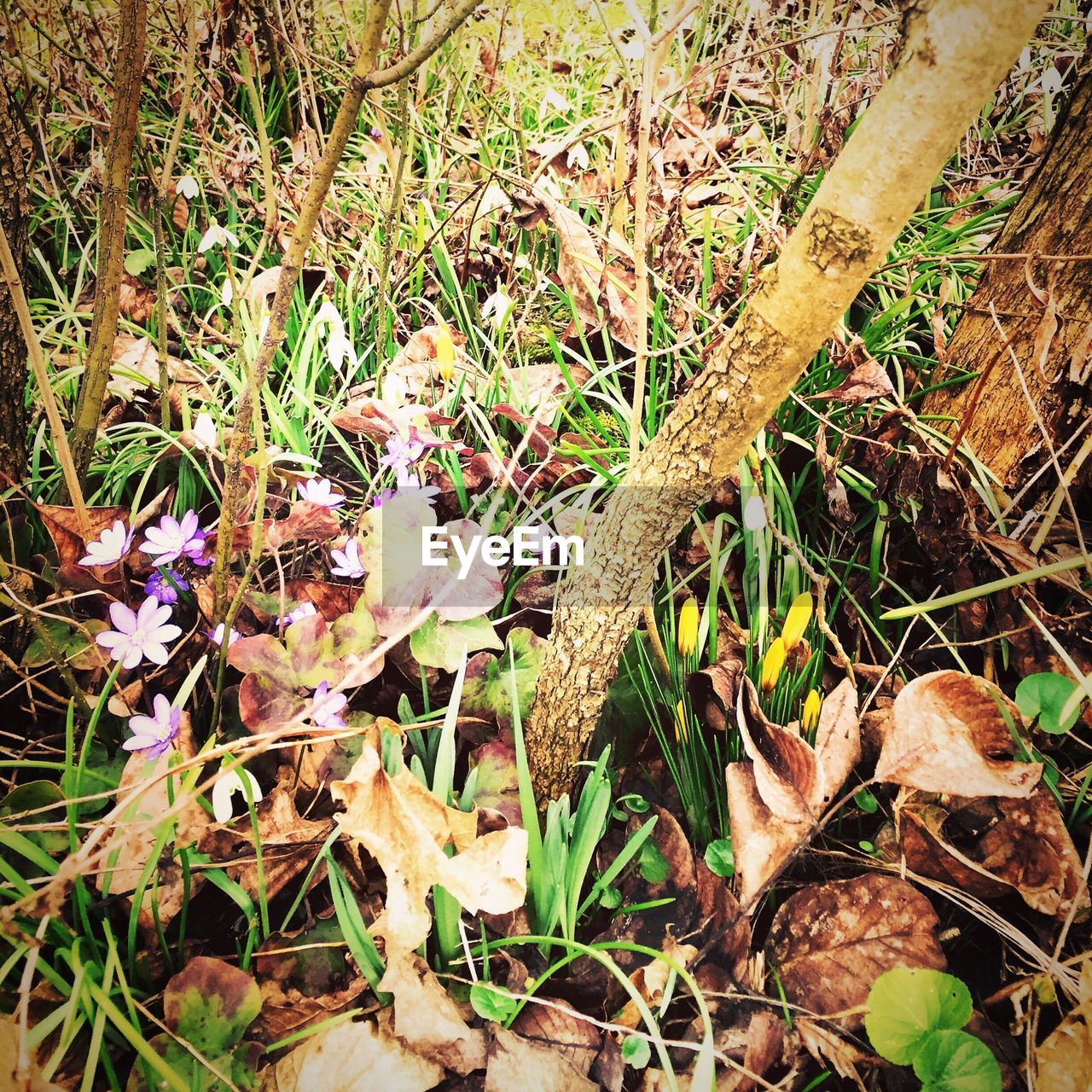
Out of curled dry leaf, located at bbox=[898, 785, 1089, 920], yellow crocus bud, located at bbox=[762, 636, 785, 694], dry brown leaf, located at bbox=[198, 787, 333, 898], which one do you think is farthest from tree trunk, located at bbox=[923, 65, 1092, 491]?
dry brown leaf, located at bbox=[198, 787, 333, 898]

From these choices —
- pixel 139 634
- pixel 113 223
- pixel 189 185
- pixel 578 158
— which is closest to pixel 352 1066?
pixel 139 634

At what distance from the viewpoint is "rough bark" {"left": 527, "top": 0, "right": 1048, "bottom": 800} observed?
502 mm

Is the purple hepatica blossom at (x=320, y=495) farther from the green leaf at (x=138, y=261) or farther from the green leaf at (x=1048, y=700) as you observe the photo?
the green leaf at (x=138, y=261)

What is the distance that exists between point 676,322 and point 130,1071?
4.92ft

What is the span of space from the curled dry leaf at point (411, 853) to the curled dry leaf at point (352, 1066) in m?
0.12

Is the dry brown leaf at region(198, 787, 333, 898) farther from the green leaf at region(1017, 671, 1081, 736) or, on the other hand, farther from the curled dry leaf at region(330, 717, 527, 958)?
the green leaf at region(1017, 671, 1081, 736)

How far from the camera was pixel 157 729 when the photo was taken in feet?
2.90

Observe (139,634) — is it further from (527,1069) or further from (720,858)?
(720,858)

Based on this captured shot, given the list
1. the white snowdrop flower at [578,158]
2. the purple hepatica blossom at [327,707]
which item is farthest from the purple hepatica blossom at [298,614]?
the white snowdrop flower at [578,158]

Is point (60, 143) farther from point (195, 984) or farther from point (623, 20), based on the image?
point (195, 984)

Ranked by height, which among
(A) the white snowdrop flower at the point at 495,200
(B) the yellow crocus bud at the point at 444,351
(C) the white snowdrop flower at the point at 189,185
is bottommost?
(B) the yellow crocus bud at the point at 444,351

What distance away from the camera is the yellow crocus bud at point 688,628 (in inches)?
40.9

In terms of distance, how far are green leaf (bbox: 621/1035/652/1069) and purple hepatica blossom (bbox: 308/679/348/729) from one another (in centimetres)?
53

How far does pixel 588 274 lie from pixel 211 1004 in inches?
61.9
